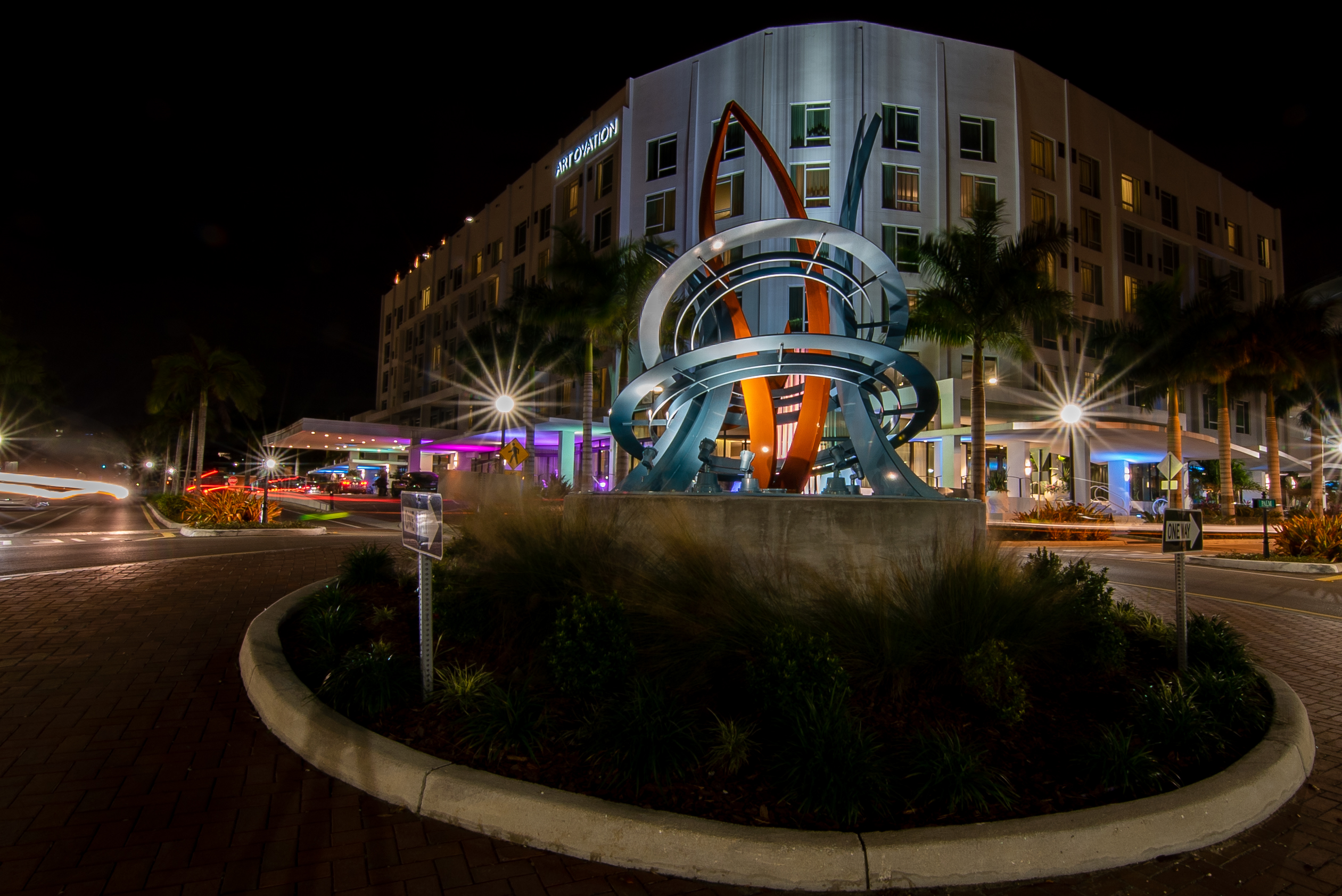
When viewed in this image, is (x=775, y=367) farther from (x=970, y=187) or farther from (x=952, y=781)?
(x=970, y=187)

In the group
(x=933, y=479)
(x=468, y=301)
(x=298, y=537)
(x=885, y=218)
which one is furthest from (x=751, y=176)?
(x=468, y=301)

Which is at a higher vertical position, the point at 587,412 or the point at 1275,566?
the point at 587,412

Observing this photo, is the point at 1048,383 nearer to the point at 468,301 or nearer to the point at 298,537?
the point at 298,537

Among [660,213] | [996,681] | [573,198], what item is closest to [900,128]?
[660,213]

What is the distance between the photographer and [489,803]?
367 centimetres

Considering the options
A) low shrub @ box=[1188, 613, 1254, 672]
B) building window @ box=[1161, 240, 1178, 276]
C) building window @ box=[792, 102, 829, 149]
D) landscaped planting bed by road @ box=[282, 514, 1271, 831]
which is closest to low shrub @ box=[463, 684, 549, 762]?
landscaped planting bed by road @ box=[282, 514, 1271, 831]

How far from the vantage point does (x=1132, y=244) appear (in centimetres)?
4544

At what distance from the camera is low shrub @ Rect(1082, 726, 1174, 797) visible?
396cm

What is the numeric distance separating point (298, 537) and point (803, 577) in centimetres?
1707

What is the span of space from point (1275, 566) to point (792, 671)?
55.3ft

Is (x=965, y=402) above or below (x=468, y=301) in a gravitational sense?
below

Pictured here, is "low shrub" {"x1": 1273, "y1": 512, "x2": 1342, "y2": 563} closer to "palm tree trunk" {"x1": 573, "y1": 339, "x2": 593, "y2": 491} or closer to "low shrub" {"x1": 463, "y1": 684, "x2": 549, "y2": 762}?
"low shrub" {"x1": 463, "y1": 684, "x2": 549, "y2": 762}

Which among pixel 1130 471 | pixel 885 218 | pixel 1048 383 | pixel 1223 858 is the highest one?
pixel 885 218

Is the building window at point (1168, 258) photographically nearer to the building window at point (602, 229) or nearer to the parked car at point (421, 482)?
the building window at point (602, 229)
